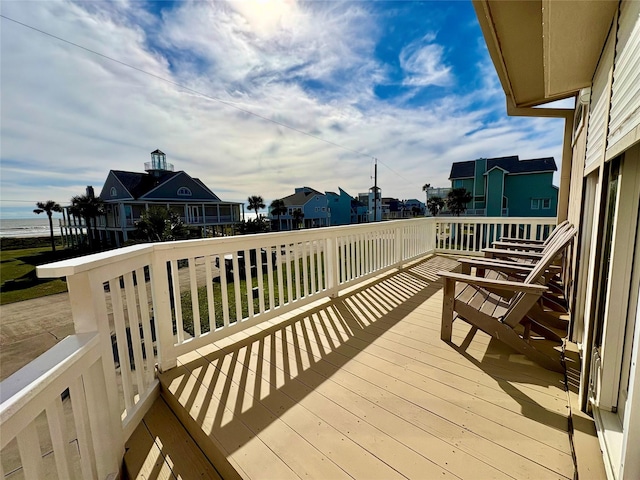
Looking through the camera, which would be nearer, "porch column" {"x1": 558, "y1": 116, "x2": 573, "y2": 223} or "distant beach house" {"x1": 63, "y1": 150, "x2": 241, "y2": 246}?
"porch column" {"x1": 558, "y1": 116, "x2": 573, "y2": 223}

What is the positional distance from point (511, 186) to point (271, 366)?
77.1ft

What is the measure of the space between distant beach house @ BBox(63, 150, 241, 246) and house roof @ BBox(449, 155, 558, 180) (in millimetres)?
20822

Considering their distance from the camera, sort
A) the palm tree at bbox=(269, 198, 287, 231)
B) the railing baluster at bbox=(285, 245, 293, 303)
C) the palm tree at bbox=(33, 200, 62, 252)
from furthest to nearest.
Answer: the palm tree at bbox=(269, 198, 287, 231) → the palm tree at bbox=(33, 200, 62, 252) → the railing baluster at bbox=(285, 245, 293, 303)

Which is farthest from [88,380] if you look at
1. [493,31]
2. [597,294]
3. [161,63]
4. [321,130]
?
[321,130]

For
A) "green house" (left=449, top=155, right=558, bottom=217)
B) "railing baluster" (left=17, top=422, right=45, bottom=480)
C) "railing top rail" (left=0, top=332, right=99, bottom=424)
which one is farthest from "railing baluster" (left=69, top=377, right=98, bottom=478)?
"green house" (left=449, top=155, right=558, bottom=217)

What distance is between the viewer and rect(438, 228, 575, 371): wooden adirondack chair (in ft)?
6.03

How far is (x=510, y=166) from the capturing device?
1981 cm

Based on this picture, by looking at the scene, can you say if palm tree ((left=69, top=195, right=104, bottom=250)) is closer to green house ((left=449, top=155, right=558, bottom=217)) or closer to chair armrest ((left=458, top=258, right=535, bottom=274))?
chair armrest ((left=458, top=258, right=535, bottom=274))

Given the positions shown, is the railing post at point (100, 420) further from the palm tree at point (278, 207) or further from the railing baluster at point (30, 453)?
the palm tree at point (278, 207)

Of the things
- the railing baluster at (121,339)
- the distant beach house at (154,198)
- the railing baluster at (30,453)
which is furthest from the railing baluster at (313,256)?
the distant beach house at (154,198)

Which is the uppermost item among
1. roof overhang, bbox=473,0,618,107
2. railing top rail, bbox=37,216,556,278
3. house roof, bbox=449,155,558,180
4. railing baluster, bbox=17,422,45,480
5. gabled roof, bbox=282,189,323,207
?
house roof, bbox=449,155,558,180

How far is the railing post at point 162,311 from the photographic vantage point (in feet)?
5.88

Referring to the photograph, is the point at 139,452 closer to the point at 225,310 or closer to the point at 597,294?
the point at 225,310

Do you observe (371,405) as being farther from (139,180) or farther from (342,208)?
(342,208)
